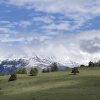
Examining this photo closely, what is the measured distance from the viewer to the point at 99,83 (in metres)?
82.0

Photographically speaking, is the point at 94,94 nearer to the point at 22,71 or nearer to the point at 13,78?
the point at 13,78

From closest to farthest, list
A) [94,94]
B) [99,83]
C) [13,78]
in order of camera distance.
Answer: [94,94], [99,83], [13,78]

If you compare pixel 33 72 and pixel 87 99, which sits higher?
pixel 33 72

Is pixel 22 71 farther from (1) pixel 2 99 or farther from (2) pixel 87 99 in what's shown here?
(2) pixel 87 99

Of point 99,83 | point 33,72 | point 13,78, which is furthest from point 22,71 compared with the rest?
point 99,83

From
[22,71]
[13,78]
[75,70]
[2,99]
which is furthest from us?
[22,71]

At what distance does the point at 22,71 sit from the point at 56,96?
350 ft

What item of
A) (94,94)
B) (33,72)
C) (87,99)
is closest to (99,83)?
(94,94)

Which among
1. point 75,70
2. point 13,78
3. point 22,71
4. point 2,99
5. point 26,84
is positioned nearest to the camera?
point 2,99

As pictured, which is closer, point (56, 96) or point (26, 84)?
point (56, 96)

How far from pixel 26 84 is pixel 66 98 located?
42.6 metres

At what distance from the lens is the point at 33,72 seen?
425ft

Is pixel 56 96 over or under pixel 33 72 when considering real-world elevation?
under

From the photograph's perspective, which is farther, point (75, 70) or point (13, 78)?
point (75, 70)
